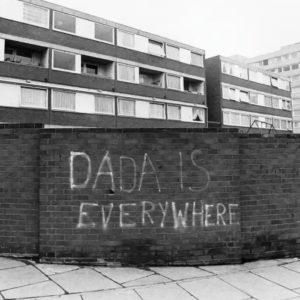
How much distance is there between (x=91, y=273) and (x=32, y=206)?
4.64 feet

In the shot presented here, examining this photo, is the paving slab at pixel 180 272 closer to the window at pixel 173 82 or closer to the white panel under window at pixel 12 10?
the white panel under window at pixel 12 10

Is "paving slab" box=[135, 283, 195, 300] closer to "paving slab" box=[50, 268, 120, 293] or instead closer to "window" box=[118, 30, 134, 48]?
"paving slab" box=[50, 268, 120, 293]

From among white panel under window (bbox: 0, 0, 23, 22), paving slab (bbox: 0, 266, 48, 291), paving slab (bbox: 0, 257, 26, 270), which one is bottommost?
paving slab (bbox: 0, 266, 48, 291)

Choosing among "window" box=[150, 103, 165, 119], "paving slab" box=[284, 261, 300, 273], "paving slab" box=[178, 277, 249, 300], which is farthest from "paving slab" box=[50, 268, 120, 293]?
"window" box=[150, 103, 165, 119]

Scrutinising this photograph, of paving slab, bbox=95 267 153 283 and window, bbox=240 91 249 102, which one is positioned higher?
window, bbox=240 91 249 102

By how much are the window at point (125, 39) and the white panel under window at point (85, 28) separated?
2.52 m

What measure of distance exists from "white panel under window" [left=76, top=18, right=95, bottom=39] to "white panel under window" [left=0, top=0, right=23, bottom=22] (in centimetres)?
430

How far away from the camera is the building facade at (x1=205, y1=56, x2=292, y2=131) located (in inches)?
1489

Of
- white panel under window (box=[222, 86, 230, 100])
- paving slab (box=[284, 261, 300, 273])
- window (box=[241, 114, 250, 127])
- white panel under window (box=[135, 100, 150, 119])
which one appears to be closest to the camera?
paving slab (box=[284, 261, 300, 273])

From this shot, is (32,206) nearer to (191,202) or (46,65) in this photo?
(191,202)

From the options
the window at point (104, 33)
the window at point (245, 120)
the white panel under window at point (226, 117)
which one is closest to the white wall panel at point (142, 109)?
the window at point (104, 33)

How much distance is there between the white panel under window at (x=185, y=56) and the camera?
3244 centimetres

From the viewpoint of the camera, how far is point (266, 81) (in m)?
44.5

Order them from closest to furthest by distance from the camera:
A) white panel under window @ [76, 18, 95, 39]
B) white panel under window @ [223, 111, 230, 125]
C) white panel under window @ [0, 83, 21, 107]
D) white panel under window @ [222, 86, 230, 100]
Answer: white panel under window @ [0, 83, 21, 107] → white panel under window @ [76, 18, 95, 39] → white panel under window @ [223, 111, 230, 125] → white panel under window @ [222, 86, 230, 100]
